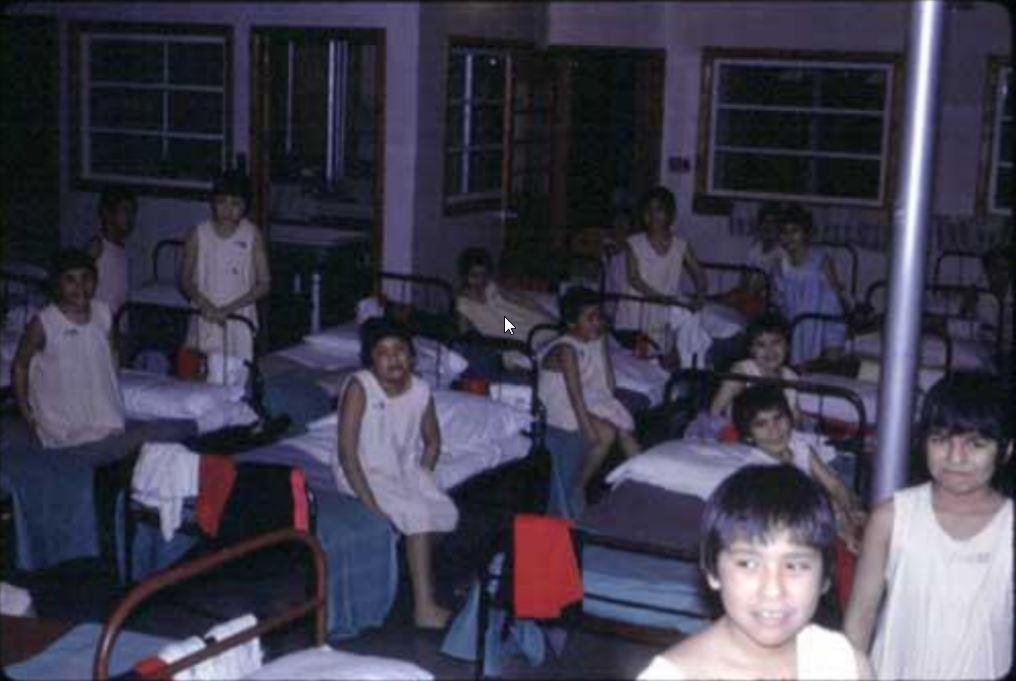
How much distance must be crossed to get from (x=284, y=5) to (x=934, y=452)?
9.05 metres

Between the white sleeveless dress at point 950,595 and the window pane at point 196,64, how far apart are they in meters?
9.79

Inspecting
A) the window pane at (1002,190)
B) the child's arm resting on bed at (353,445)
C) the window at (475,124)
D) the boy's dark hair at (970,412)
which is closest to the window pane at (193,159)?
the window at (475,124)

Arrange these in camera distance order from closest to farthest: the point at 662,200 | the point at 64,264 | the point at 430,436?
the point at 430,436
the point at 64,264
the point at 662,200

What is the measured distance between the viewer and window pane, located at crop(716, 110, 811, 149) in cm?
1322

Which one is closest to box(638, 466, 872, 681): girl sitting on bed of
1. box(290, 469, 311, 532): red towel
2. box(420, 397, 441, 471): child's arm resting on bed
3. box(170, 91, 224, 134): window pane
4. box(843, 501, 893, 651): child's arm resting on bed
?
box(843, 501, 893, 651): child's arm resting on bed

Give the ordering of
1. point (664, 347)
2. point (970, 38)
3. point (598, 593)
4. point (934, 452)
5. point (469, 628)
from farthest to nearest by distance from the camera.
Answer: point (970, 38), point (664, 347), point (469, 628), point (598, 593), point (934, 452)

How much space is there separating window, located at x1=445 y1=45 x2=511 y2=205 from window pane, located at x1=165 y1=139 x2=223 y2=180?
1946 millimetres

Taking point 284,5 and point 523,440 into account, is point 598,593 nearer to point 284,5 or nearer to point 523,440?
point 523,440

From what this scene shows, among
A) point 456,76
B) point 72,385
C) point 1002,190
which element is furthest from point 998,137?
point 72,385

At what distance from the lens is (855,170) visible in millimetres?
13008

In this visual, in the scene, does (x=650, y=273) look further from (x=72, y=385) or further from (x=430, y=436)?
(x=72, y=385)

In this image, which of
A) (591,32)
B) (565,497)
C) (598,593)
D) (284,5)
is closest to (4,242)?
(284,5)

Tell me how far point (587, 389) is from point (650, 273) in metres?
2.24

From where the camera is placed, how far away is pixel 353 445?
6.36 metres
